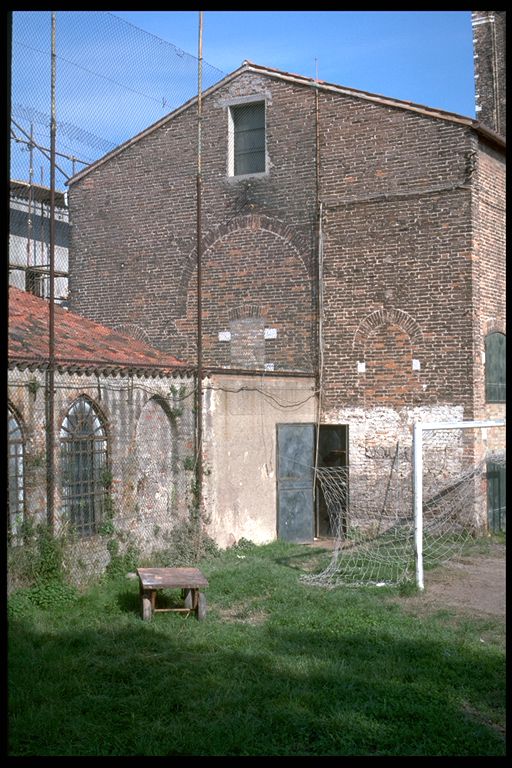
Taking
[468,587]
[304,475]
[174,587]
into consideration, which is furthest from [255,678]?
[304,475]

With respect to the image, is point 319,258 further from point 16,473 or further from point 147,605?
point 147,605

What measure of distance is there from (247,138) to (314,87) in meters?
1.70

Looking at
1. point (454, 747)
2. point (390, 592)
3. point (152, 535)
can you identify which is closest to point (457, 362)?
point (390, 592)

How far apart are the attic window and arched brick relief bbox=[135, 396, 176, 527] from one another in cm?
611

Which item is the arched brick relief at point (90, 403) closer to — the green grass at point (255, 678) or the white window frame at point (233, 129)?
the green grass at point (255, 678)

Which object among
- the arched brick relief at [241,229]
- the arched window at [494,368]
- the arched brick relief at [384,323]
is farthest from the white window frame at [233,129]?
the arched window at [494,368]

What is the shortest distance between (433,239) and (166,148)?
613 centimetres

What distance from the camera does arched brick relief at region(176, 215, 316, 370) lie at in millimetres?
15523

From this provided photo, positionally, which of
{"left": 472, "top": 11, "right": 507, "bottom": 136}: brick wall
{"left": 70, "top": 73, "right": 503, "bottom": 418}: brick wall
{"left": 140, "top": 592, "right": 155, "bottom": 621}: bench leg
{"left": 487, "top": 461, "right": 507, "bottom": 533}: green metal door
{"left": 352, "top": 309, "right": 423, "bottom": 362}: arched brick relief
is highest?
{"left": 472, "top": 11, "right": 507, "bottom": 136}: brick wall

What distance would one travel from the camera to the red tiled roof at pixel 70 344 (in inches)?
423

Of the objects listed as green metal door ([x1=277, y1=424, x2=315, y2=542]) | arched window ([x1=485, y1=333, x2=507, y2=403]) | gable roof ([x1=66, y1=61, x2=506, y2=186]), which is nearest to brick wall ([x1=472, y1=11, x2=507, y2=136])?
gable roof ([x1=66, y1=61, x2=506, y2=186])

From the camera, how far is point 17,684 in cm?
678

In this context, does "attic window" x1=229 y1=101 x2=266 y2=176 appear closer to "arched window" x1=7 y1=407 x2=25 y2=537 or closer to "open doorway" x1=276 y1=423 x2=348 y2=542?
"open doorway" x1=276 y1=423 x2=348 y2=542

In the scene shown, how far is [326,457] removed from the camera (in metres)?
15.4
